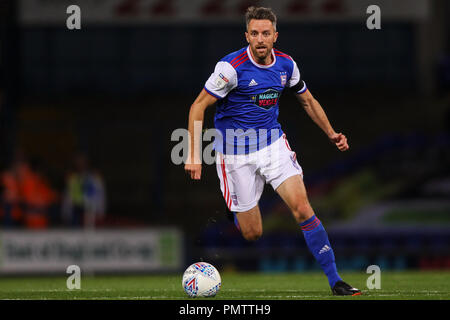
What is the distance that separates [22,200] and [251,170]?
8515mm

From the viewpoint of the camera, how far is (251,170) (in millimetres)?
8312

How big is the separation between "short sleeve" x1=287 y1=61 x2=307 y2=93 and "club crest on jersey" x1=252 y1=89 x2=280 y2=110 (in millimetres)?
244

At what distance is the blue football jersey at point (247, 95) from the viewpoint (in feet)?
25.7

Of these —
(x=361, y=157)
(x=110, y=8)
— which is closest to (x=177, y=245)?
(x=361, y=157)

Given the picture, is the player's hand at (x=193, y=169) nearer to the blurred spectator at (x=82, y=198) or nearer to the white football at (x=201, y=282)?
the white football at (x=201, y=282)

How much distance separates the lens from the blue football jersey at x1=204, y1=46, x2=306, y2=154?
309 inches

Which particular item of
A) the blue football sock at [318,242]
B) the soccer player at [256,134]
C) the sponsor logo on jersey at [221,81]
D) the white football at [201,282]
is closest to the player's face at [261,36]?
the soccer player at [256,134]

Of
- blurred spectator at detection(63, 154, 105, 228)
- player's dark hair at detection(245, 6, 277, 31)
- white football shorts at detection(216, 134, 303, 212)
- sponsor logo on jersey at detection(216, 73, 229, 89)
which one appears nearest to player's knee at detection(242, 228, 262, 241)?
white football shorts at detection(216, 134, 303, 212)

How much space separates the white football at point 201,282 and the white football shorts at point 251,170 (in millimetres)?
969

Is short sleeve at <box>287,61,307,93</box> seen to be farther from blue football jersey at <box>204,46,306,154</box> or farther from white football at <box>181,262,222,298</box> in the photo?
white football at <box>181,262,222,298</box>
